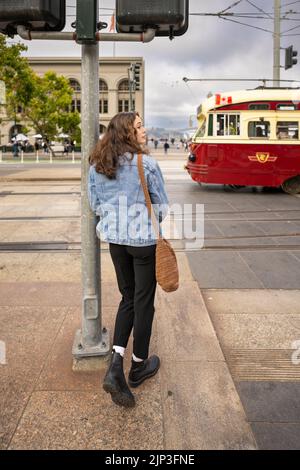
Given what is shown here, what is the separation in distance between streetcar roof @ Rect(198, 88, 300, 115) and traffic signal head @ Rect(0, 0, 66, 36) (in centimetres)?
1220

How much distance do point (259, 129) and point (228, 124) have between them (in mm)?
998

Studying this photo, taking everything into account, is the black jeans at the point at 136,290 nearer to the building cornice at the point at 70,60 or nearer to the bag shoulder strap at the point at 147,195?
the bag shoulder strap at the point at 147,195

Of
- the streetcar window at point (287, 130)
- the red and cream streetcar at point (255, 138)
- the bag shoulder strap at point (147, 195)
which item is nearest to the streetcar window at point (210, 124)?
the red and cream streetcar at point (255, 138)

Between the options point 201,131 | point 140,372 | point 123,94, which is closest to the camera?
point 140,372

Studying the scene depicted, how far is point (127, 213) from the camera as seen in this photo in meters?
2.94

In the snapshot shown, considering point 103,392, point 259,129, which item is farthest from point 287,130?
point 103,392

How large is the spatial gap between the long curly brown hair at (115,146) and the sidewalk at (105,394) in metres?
1.52

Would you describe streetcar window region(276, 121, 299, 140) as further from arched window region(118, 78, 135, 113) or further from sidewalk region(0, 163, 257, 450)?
arched window region(118, 78, 135, 113)

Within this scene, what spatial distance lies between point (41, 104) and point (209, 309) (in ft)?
129

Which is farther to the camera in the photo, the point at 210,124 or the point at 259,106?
the point at 210,124

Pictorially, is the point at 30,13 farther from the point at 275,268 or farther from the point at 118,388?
the point at 275,268

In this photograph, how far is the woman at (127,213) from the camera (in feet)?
9.37

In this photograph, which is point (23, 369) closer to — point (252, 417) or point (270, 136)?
point (252, 417)

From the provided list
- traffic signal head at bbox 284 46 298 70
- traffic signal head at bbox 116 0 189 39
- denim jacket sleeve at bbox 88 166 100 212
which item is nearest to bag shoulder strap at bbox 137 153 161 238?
denim jacket sleeve at bbox 88 166 100 212
